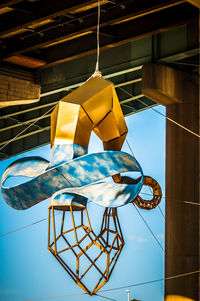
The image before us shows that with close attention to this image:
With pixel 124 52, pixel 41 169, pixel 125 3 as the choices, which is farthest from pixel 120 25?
pixel 41 169

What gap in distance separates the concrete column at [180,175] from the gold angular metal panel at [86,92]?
30.1 feet

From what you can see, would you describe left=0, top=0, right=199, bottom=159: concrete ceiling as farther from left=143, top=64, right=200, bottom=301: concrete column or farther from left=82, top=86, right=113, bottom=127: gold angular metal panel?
left=82, top=86, right=113, bottom=127: gold angular metal panel

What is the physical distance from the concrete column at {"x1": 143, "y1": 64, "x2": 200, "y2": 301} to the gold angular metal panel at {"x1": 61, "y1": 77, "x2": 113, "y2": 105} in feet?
30.1

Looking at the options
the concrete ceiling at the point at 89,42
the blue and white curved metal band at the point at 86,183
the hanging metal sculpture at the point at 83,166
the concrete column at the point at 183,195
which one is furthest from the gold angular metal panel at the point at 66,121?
the concrete column at the point at 183,195

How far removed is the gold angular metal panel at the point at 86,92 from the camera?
8.71 m

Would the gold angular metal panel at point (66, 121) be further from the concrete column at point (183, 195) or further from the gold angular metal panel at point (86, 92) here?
the concrete column at point (183, 195)

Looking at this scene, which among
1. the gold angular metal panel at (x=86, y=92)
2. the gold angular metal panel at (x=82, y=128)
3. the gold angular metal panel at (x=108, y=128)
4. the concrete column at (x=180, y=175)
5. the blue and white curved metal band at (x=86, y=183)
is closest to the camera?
the blue and white curved metal band at (x=86, y=183)

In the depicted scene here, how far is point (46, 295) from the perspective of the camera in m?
22.2

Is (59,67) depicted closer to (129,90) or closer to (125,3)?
(129,90)

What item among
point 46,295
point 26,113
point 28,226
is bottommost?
point 46,295

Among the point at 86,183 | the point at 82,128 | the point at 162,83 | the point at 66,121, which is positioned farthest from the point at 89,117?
the point at 162,83

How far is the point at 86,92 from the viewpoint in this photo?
8.81 meters

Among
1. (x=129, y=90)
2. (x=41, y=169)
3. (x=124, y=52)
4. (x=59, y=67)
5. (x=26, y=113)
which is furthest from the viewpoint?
(x=26, y=113)

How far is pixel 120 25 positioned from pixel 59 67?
316 cm
